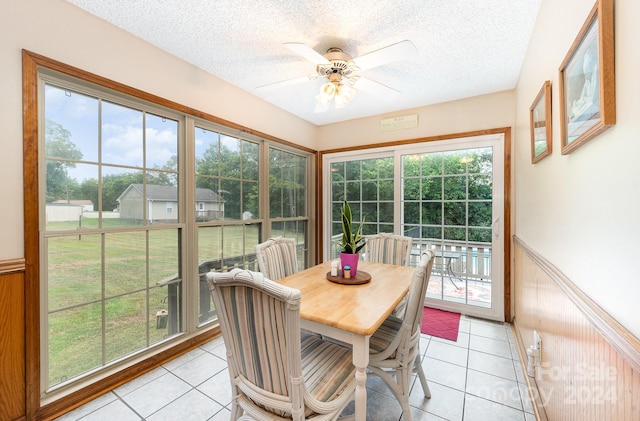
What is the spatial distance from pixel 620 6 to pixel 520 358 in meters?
2.39

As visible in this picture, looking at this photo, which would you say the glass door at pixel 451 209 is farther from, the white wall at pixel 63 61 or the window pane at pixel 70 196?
the window pane at pixel 70 196

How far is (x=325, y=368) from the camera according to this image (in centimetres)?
132

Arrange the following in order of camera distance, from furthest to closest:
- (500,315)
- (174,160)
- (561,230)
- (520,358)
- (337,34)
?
1. (500,315)
2. (174,160)
3. (520,358)
4. (337,34)
5. (561,230)

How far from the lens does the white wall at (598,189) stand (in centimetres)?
68

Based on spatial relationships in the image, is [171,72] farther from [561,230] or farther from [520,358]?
[520,358]

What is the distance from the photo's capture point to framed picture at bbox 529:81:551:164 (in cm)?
144

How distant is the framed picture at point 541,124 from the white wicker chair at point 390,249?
1235 mm

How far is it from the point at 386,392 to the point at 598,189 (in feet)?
5.53

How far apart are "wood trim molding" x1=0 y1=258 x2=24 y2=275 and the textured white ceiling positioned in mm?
1591

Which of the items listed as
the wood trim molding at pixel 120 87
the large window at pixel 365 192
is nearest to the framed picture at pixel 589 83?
the large window at pixel 365 192

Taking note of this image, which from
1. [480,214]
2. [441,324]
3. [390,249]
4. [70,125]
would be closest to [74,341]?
[70,125]

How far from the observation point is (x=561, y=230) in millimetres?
1224

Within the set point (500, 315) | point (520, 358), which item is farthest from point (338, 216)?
point (520, 358)

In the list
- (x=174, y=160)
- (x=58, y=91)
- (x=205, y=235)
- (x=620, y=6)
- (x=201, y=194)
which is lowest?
(x=205, y=235)
